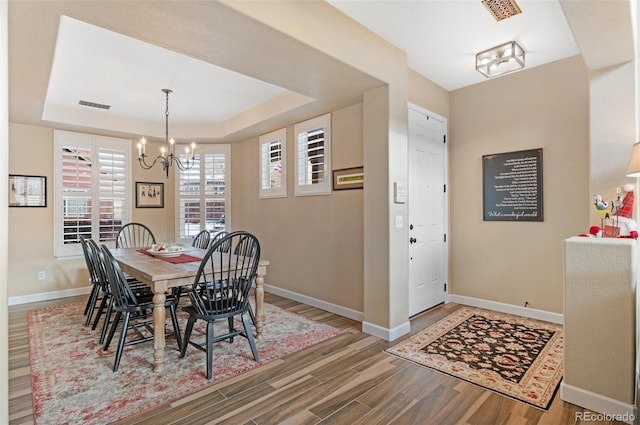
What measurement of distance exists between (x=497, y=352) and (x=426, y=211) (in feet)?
5.59

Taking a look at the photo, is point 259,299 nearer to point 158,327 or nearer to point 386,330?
point 158,327

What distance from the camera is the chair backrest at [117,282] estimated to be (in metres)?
2.57

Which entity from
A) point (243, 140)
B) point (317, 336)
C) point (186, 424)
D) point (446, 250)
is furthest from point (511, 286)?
point (243, 140)

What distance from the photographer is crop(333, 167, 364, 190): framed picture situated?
12.3 feet

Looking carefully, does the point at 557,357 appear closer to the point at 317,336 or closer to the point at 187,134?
the point at 317,336

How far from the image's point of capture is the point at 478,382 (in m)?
2.37

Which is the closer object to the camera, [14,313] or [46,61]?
[46,61]

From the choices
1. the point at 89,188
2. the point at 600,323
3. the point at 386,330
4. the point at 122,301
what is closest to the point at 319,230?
the point at 386,330

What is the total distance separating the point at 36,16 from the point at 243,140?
369cm

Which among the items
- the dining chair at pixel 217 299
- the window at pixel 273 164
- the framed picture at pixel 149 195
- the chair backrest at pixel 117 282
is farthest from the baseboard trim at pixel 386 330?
the framed picture at pixel 149 195

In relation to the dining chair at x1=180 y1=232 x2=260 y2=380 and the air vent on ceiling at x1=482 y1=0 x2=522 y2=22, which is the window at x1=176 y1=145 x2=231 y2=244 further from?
the air vent on ceiling at x1=482 y1=0 x2=522 y2=22

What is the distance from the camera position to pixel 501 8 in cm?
258

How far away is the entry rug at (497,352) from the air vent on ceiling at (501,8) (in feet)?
9.30

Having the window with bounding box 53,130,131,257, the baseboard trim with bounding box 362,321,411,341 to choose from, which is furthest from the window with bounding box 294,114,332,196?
the window with bounding box 53,130,131,257
